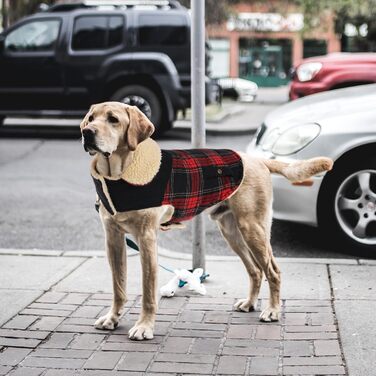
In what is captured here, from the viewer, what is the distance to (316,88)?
1245 centimetres

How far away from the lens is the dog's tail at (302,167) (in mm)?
4762

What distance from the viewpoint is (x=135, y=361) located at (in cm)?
411

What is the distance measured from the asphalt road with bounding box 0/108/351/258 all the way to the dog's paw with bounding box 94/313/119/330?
2.16m

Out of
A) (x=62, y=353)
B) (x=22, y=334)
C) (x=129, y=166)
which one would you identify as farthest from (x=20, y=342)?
(x=129, y=166)

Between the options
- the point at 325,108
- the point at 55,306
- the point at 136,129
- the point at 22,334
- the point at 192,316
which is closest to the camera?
the point at 136,129

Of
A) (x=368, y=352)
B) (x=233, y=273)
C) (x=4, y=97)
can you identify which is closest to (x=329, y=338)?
(x=368, y=352)

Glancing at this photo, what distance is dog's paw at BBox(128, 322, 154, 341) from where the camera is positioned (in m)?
4.42

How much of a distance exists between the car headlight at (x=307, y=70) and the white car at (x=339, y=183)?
6056 mm

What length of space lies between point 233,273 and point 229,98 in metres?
23.4

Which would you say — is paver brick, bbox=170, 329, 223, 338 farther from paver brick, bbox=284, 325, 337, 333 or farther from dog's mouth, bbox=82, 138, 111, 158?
dog's mouth, bbox=82, 138, 111, 158

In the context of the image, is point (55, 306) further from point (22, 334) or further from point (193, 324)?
point (193, 324)

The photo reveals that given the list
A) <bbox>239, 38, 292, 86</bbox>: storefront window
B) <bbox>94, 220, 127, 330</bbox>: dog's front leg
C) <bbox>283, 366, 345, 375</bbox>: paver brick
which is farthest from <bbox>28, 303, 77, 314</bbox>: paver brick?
<bbox>239, 38, 292, 86</bbox>: storefront window

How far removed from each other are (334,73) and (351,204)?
6.34 metres

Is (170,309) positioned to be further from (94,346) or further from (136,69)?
(136,69)
